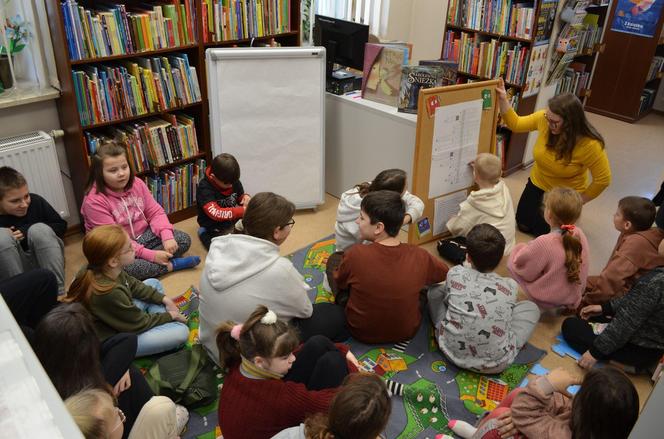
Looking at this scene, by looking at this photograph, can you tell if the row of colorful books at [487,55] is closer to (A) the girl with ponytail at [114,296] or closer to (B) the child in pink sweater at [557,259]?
(B) the child in pink sweater at [557,259]

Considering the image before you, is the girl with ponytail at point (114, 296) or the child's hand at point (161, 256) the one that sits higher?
the girl with ponytail at point (114, 296)

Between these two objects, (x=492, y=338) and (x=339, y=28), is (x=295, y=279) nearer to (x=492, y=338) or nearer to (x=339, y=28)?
(x=492, y=338)

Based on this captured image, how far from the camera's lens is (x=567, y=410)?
5.38 feet

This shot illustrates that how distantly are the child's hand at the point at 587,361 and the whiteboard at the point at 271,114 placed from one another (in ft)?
6.54

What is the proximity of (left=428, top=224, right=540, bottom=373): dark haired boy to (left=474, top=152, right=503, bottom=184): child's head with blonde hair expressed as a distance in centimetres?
88

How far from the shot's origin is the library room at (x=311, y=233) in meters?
1.63

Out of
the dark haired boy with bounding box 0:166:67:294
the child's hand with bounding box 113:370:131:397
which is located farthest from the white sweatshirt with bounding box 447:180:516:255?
the dark haired boy with bounding box 0:166:67:294

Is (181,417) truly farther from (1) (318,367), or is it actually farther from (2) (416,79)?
(2) (416,79)

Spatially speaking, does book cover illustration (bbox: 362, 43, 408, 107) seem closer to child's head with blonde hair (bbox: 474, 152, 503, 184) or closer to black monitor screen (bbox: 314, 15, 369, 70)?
black monitor screen (bbox: 314, 15, 369, 70)

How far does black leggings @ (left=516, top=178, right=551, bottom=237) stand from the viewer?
3525 millimetres

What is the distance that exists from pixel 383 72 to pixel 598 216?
74.3 inches

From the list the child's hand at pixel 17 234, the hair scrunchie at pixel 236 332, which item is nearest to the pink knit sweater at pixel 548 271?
the hair scrunchie at pixel 236 332

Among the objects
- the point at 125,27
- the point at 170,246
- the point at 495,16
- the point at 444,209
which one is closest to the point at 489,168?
the point at 444,209

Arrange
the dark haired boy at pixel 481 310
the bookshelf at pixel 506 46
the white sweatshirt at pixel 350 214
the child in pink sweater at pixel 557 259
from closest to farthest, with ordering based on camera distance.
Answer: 1. the dark haired boy at pixel 481 310
2. the child in pink sweater at pixel 557 259
3. the white sweatshirt at pixel 350 214
4. the bookshelf at pixel 506 46
